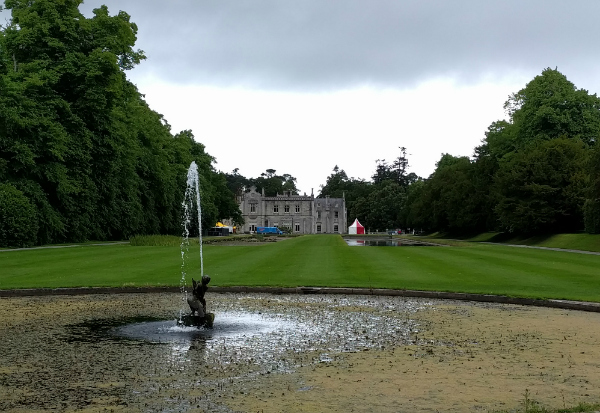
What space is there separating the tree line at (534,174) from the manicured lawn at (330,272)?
2107 centimetres

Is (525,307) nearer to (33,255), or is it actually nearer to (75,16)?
(33,255)

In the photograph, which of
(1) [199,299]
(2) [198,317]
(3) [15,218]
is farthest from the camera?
(3) [15,218]

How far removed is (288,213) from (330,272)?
127 metres

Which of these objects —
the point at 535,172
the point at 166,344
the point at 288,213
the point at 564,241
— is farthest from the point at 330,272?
the point at 288,213

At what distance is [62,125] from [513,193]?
40953 millimetres

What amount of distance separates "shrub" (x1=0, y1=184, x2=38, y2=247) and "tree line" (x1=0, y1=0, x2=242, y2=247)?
63 mm

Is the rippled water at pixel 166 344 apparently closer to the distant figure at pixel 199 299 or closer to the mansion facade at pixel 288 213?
the distant figure at pixel 199 299

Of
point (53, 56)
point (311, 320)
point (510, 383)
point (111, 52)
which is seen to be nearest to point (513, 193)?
point (111, 52)

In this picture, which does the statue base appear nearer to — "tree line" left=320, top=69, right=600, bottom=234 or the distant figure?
the distant figure

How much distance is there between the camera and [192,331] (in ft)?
38.7

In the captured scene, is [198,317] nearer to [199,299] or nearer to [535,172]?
[199,299]

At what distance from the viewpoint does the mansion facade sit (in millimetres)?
148375

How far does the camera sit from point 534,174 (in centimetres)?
5269

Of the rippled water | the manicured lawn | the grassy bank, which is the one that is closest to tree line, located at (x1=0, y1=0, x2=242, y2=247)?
the manicured lawn
